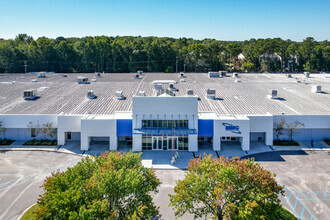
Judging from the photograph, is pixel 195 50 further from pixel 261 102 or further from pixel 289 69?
pixel 261 102

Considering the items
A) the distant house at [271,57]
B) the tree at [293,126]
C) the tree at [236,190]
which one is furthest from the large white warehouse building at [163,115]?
the distant house at [271,57]

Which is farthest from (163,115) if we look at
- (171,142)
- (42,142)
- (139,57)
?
(139,57)

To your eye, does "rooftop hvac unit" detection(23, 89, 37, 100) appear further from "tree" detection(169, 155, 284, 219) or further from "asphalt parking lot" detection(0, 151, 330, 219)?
"tree" detection(169, 155, 284, 219)

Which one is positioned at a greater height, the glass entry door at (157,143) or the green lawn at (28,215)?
the glass entry door at (157,143)

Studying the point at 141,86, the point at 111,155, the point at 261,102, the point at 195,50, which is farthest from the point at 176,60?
the point at 111,155

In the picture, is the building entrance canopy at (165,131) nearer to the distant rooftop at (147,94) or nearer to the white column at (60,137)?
the distant rooftop at (147,94)

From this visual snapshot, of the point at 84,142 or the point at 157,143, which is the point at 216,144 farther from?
the point at 84,142

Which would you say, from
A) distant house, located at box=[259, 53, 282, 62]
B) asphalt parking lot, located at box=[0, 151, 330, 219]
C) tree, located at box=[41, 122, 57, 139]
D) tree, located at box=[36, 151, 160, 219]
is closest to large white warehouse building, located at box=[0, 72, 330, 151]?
tree, located at box=[41, 122, 57, 139]
